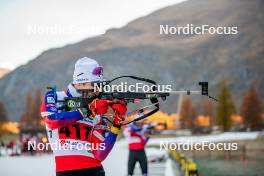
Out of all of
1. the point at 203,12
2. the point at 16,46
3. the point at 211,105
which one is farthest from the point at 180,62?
the point at 16,46

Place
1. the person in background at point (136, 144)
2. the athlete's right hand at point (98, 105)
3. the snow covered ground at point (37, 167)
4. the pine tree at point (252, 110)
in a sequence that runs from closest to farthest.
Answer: the athlete's right hand at point (98, 105)
the person in background at point (136, 144)
the snow covered ground at point (37, 167)
the pine tree at point (252, 110)

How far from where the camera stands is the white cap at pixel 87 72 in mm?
3350

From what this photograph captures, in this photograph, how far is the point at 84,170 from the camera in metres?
3.35

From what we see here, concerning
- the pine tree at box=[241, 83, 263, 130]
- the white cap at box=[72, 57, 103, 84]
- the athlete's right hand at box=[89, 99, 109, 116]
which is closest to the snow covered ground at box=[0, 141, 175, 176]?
the white cap at box=[72, 57, 103, 84]

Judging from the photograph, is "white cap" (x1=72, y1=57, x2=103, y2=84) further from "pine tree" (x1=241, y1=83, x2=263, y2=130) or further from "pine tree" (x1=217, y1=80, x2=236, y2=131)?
"pine tree" (x1=217, y1=80, x2=236, y2=131)

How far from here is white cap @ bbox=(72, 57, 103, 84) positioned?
11.0 feet

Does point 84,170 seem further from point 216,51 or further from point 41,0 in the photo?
point 216,51

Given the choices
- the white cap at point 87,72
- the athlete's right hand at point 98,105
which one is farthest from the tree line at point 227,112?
the athlete's right hand at point 98,105

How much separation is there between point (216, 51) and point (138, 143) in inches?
3023

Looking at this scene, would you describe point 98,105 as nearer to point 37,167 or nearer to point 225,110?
point 37,167

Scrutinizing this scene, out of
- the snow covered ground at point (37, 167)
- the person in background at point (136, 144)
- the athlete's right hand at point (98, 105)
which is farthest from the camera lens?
the snow covered ground at point (37, 167)

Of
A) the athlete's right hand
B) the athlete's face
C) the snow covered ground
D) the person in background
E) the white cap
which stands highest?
the white cap

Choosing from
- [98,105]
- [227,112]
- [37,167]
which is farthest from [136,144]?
[227,112]

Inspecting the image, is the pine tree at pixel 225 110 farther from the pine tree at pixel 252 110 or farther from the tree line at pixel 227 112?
the pine tree at pixel 252 110
